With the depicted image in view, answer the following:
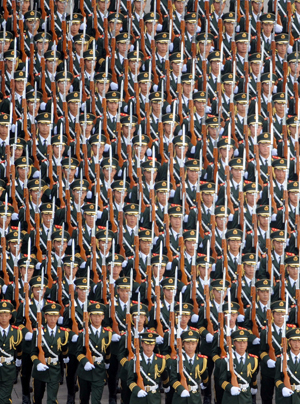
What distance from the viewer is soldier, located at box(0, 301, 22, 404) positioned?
14617 mm

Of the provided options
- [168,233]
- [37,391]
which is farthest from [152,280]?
[37,391]

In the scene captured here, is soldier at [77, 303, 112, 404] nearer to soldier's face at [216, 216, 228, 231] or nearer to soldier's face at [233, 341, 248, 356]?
soldier's face at [233, 341, 248, 356]

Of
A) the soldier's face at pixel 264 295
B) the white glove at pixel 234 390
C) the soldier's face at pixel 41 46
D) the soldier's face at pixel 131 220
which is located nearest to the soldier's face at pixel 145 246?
the soldier's face at pixel 131 220

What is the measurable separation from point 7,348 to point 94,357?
112cm

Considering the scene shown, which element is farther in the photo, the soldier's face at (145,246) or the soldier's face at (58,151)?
the soldier's face at (58,151)

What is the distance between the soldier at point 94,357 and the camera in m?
14.6

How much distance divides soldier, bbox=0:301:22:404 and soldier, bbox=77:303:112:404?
32.4 inches

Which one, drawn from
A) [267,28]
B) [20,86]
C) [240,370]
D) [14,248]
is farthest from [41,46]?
[240,370]

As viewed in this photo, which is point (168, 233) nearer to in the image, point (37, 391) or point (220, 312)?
point (220, 312)

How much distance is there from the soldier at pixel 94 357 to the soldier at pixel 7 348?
82 centimetres

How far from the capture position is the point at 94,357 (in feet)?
48.1

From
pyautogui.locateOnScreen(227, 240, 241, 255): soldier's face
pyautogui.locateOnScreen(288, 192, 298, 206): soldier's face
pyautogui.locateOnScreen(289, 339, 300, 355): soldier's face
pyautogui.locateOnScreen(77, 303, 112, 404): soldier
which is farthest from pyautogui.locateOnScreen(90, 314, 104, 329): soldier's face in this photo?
pyautogui.locateOnScreen(288, 192, 298, 206): soldier's face

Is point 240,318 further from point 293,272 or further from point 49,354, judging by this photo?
point 49,354

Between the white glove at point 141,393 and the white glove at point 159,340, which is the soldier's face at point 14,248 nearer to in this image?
the white glove at point 159,340
